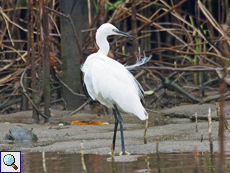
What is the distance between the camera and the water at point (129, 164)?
9.36 ft

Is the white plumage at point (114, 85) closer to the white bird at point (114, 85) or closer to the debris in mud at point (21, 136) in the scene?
the white bird at point (114, 85)

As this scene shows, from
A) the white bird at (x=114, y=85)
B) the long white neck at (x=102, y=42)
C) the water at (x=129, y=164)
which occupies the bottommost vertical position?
the water at (x=129, y=164)

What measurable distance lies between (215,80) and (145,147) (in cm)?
369

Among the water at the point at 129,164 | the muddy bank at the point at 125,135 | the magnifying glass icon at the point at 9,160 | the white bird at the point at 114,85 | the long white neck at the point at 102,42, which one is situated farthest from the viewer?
the long white neck at the point at 102,42

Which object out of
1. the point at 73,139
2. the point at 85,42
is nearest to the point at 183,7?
the point at 85,42

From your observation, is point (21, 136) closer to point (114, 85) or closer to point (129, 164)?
point (114, 85)

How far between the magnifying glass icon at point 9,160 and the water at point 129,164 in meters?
0.08

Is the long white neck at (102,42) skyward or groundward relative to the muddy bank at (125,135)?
skyward

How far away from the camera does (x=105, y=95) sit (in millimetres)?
3891

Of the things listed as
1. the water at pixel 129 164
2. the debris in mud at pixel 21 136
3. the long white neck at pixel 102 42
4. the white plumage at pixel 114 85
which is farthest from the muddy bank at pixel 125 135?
the long white neck at pixel 102 42

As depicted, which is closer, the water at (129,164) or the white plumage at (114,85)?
the water at (129,164)

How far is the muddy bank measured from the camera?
3.71 m

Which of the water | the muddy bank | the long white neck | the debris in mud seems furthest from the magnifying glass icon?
the long white neck

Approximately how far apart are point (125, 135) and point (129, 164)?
135 cm
